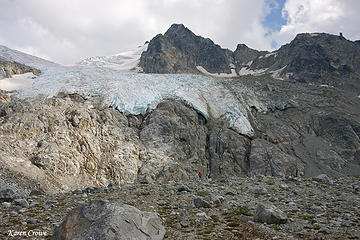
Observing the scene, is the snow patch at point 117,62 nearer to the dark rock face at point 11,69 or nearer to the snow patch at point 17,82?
the dark rock face at point 11,69

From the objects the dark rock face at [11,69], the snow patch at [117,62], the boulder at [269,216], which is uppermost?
the snow patch at [117,62]

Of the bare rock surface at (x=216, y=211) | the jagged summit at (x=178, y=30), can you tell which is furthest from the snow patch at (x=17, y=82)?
the jagged summit at (x=178, y=30)

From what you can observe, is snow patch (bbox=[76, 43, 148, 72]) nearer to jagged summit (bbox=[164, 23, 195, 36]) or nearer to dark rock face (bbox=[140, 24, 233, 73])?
dark rock face (bbox=[140, 24, 233, 73])

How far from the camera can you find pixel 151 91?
63969 mm

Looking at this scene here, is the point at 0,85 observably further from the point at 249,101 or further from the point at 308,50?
the point at 308,50

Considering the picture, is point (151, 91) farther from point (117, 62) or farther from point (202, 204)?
point (117, 62)

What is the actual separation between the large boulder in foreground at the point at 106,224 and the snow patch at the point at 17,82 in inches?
2353

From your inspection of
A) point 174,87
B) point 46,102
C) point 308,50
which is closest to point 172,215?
point 46,102

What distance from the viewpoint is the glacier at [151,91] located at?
5825 cm

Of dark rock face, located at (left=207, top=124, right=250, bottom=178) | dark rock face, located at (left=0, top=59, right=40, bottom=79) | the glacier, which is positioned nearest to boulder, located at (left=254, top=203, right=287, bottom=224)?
dark rock face, located at (left=207, top=124, right=250, bottom=178)

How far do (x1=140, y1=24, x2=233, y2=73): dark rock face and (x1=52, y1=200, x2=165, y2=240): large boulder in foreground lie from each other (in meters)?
131

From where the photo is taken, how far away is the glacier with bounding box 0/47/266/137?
5825 centimetres

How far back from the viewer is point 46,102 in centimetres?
4769

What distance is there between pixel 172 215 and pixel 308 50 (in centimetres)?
15361
